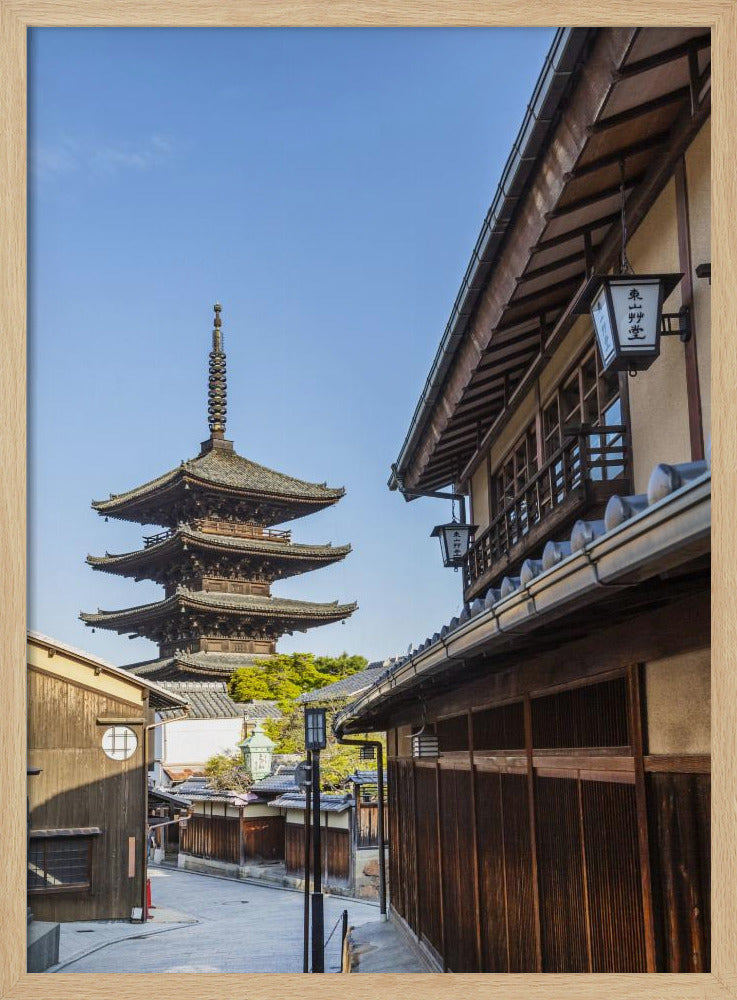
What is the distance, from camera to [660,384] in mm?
4414

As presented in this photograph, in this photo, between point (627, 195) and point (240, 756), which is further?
point (240, 756)

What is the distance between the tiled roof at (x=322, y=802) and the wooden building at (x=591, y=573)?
10.8m

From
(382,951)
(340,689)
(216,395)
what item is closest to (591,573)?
(382,951)

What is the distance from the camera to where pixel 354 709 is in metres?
9.51

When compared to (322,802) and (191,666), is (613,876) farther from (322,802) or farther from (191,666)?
(191,666)

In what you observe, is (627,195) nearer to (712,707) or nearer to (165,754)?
(712,707)

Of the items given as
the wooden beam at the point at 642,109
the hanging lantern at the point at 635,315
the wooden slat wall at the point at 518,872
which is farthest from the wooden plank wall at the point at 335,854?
the wooden beam at the point at 642,109

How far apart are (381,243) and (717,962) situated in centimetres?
408

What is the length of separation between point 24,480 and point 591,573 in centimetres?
205

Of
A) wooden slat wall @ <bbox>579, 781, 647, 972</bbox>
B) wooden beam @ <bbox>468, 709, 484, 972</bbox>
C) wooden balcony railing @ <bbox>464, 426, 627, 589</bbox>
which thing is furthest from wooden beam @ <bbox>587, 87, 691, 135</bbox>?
wooden beam @ <bbox>468, 709, 484, 972</bbox>

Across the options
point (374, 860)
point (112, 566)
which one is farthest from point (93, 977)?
point (112, 566)

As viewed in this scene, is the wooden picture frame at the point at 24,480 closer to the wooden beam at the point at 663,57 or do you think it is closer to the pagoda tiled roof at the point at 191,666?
the wooden beam at the point at 663,57

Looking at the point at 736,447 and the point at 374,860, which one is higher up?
the point at 736,447

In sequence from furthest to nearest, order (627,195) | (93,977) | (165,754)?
(165,754) → (627,195) → (93,977)
